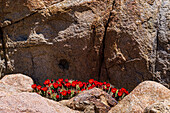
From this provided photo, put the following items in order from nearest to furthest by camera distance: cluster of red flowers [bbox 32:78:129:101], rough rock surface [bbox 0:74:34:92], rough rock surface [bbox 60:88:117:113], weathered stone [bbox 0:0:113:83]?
rough rock surface [bbox 60:88:117:113] → cluster of red flowers [bbox 32:78:129:101] → rough rock surface [bbox 0:74:34:92] → weathered stone [bbox 0:0:113:83]

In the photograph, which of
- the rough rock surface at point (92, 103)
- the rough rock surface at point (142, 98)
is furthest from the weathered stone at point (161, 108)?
the rough rock surface at point (92, 103)

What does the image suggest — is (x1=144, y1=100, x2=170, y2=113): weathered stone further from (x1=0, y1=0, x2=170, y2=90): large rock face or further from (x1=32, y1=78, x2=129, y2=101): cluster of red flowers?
(x1=0, y1=0, x2=170, y2=90): large rock face

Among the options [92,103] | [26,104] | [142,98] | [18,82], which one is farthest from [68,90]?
[142,98]

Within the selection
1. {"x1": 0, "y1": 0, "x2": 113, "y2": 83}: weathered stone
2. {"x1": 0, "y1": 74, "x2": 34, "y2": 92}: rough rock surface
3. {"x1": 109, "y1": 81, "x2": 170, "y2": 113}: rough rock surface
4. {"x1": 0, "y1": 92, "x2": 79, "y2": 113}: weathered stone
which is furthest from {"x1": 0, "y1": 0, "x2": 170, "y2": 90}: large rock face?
{"x1": 0, "y1": 92, "x2": 79, "y2": 113}: weathered stone

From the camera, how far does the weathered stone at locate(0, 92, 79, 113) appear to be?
305 cm

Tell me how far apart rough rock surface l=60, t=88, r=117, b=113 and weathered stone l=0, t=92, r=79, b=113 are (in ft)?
1.58

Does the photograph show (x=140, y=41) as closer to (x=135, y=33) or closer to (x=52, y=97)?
(x=135, y=33)

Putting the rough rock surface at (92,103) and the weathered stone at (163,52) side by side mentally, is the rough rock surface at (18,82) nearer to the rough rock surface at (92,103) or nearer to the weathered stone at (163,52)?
the rough rock surface at (92,103)

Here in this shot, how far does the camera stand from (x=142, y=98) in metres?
3.57

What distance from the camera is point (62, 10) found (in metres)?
5.77

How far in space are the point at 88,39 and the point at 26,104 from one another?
304cm

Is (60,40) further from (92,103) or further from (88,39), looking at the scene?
(92,103)

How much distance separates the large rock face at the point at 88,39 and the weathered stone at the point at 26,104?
8.55ft

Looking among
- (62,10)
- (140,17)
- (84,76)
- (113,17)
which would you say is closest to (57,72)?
(84,76)
